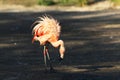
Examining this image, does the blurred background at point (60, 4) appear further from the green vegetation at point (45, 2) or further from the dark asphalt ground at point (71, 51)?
the dark asphalt ground at point (71, 51)

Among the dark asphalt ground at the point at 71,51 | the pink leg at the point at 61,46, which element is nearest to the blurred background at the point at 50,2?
the dark asphalt ground at the point at 71,51

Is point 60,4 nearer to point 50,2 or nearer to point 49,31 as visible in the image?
point 50,2

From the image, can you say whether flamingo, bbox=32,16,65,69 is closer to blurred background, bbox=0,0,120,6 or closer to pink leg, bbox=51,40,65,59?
pink leg, bbox=51,40,65,59

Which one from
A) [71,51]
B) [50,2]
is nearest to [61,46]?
[71,51]

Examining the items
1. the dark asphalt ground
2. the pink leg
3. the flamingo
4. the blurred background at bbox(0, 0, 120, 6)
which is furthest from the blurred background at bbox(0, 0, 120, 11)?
the pink leg

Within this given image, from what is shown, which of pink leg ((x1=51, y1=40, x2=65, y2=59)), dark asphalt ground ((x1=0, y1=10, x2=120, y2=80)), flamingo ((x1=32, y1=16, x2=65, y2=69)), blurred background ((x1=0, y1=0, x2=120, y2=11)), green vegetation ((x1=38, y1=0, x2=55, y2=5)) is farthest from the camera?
green vegetation ((x1=38, y1=0, x2=55, y2=5))

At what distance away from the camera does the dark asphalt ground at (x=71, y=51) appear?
1255 centimetres

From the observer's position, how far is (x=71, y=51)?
16906 mm

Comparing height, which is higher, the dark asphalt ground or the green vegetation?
the green vegetation

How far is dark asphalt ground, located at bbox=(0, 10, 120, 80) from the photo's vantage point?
12.6 m

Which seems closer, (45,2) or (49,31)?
(49,31)

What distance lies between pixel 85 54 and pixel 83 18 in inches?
514

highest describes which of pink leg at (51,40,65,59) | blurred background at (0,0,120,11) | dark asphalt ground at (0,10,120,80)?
pink leg at (51,40,65,59)

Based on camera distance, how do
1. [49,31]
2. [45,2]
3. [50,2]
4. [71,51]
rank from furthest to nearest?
[50,2], [45,2], [71,51], [49,31]
